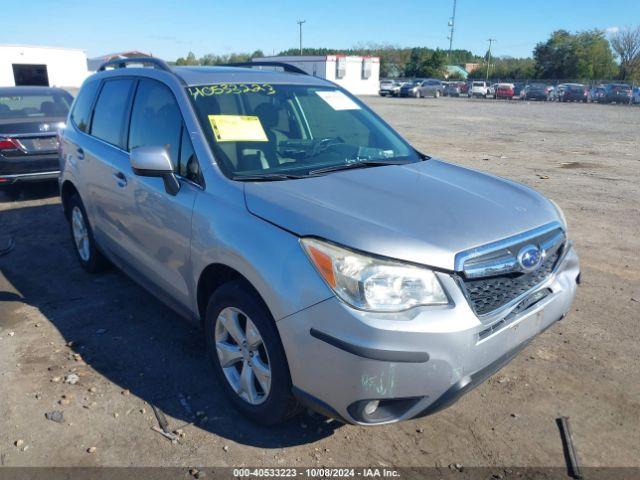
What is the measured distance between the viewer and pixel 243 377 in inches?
113

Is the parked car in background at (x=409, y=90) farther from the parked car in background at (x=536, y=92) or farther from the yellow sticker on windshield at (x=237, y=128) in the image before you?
the yellow sticker on windshield at (x=237, y=128)

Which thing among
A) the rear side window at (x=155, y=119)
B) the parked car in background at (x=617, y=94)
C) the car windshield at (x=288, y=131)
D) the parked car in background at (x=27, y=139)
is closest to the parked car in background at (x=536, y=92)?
the parked car in background at (x=617, y=94)

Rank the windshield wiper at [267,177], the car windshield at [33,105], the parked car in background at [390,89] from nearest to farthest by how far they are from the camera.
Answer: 1. the windshield wiper at [267,177]
2. the car windshield at [33,105]
3. the parked car in background at [390,89]

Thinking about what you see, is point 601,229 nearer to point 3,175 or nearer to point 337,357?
point 337,357

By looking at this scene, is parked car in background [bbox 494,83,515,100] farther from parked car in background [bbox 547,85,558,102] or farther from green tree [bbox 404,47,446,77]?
green tree [bbox 404,47,446,77]

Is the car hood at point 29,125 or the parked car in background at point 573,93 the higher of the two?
the parked car in background at point 573,93

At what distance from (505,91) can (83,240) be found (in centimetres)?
5184

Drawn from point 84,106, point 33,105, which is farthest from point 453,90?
point 84,106

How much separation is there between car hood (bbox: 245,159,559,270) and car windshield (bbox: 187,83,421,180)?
268 millimetres

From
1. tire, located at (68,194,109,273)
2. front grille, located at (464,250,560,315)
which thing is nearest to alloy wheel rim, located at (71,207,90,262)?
tire, located at (68,194,109,273)

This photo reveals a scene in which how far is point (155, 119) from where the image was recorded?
3.61 meters

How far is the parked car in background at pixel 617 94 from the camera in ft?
141

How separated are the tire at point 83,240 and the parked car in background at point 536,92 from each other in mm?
50587

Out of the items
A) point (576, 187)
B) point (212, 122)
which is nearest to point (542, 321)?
point (212, 122)
